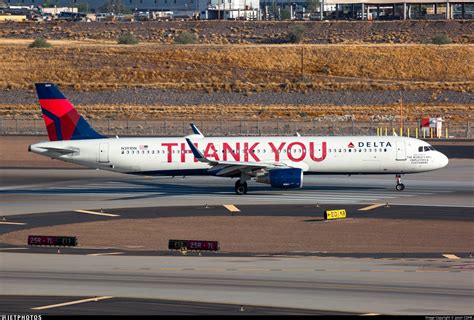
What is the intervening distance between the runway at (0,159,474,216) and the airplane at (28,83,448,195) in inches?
58.4

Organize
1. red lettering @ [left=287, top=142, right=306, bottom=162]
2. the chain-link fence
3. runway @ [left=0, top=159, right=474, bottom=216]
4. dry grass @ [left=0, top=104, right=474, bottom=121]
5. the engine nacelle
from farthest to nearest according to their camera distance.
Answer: dry grass @ [left=0, top=104, right=474, bottom=121]
the chain-link fence
red lettering @ [left=287, top=142, right=306, bottom=162]
the engine nacelle
runway @ [left=0, top=159, right=474, bottom=216]

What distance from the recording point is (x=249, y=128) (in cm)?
10644

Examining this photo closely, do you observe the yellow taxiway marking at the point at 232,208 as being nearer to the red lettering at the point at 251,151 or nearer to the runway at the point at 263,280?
the red lettering at the point at 251,151

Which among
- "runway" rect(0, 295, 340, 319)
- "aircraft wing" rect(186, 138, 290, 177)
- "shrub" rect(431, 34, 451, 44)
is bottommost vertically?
"runway" rect(0, 295, 340, 319)

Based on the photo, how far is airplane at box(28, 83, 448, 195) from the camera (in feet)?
209

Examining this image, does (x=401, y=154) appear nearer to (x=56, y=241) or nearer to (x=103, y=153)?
(x=103, y=153)

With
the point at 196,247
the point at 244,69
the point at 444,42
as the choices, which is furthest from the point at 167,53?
the point at 196,247

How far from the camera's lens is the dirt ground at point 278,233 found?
4659cm

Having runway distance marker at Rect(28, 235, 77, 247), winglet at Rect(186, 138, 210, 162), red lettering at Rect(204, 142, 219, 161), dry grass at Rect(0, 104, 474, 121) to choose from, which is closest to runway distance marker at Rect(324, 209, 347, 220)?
winglet at Rect(186, 138, 210, 162)

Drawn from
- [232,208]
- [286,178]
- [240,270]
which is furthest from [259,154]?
[240,270]

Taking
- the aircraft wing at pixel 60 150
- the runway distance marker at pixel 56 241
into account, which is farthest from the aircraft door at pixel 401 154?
the runway distance marker at pixel 56 241

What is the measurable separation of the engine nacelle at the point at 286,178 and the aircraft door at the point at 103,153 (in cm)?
1025

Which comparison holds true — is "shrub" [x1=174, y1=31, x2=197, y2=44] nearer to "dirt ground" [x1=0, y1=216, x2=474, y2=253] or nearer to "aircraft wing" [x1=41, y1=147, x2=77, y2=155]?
"aircraft wing" [x1=41, y1=147, x2=77, y2=155]

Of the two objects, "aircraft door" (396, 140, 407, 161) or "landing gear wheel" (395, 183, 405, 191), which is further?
"landing gear wheel" (395, 183, 405, 191)
